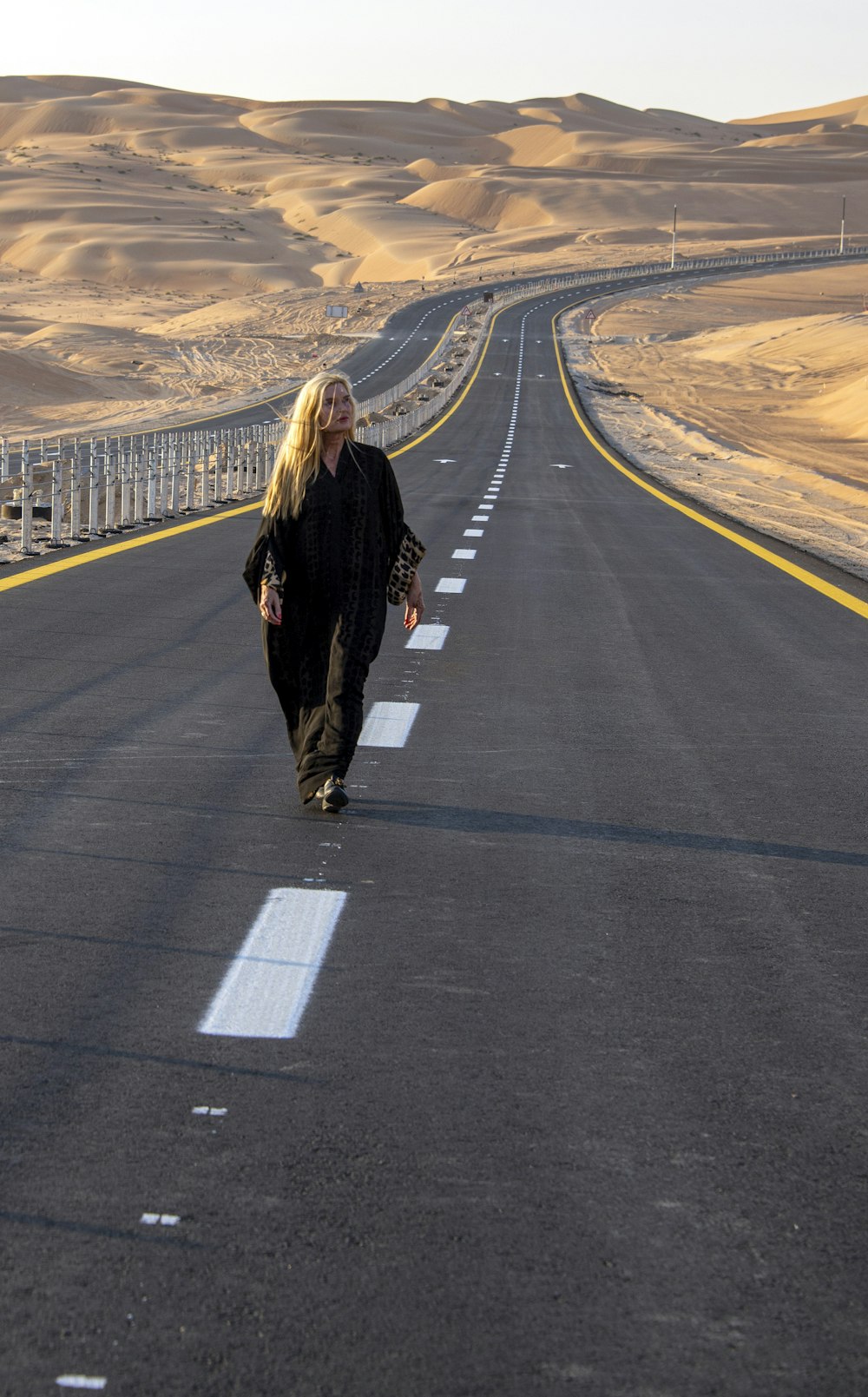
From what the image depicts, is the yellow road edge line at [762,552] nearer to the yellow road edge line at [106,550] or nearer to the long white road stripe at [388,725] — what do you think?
the long white road stripe at [388,725]

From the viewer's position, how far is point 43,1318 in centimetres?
298

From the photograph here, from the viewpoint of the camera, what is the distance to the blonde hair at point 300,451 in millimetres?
6883

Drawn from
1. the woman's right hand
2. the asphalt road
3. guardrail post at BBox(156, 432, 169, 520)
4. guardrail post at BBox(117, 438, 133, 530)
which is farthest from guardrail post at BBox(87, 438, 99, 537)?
the woman's right hand

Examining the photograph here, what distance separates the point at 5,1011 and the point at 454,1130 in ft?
4.24

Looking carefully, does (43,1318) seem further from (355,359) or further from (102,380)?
(355,359)

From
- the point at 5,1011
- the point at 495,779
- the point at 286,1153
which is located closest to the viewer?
the point at 286,1153

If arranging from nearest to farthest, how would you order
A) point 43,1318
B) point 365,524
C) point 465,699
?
point 43,1318
point 365,524
point 465,699

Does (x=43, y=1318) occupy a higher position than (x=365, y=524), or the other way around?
(x=365, y=524)

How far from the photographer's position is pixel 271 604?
7.04 metres

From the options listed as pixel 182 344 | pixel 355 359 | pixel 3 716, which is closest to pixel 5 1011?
pixel 3 716

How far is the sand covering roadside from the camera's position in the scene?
3166 cm

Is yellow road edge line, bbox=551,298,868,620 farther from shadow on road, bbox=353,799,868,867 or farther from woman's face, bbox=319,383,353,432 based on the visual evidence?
woman's face, bbox=319,383,353,432

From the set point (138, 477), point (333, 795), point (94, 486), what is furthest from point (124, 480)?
point (333, 795)

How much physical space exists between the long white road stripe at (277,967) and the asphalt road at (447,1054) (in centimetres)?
6
